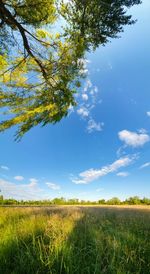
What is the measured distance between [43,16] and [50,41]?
1.10 m

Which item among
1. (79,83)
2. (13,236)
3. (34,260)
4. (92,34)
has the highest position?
(92,34)

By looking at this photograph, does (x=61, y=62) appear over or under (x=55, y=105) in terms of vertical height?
over

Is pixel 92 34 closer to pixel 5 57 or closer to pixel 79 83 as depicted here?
pixel 79 83

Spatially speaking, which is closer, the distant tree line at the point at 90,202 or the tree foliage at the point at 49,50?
the tree foliage at the point at 49,50

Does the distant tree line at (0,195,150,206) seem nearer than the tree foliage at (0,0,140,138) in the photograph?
No

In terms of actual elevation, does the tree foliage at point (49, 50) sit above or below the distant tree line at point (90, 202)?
above

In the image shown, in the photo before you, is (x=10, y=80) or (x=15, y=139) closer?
(x=15, y=139)

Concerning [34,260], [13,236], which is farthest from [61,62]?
[34,260]

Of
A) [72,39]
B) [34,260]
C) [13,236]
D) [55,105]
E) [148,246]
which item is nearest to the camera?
[34,260]

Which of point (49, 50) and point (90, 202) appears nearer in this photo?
point (49, 50)

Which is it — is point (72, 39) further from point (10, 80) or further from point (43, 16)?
point (10, 80)

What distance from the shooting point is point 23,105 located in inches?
400

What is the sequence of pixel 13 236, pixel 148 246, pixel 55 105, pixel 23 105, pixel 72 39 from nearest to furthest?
pixel 148 246 → pixel 13 236 → pixel 72 39 → pixel 55 105 → pixel 23 105

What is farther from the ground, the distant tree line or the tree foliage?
the tree foliage
